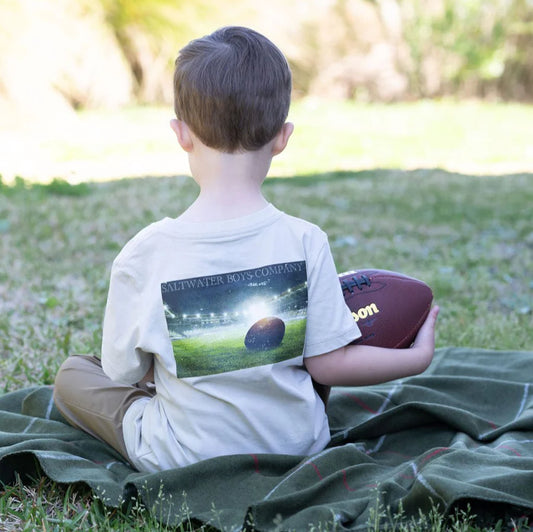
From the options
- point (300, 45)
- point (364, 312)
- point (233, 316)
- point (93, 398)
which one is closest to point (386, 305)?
point (364, 312)

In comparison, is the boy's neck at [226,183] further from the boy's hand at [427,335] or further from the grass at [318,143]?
the grass at [318,143]

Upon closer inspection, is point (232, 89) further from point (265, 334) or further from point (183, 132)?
point (265, 334)

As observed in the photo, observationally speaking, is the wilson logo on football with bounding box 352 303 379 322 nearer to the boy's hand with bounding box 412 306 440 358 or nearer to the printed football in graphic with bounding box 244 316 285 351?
the boy's hand with bounding box 412 306 440 358

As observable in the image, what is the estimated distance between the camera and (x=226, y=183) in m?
2.27

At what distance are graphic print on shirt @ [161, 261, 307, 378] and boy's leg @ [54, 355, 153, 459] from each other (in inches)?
16.4

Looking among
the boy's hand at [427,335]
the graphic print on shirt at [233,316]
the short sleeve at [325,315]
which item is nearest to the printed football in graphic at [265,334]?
the graphic print on shirt at [233,316]

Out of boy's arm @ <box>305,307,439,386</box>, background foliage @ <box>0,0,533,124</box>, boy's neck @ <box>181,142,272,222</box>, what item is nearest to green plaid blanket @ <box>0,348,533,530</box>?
boy's arm @ <box>305,307,439,386</box>

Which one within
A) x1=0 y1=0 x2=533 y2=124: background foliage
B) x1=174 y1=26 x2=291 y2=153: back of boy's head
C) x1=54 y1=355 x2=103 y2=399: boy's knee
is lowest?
x1=54 y1=355 x2=103 y2=399: boy's knee

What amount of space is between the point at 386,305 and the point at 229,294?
69 cm

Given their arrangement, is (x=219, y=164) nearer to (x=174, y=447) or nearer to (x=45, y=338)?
(x=174, y=447)

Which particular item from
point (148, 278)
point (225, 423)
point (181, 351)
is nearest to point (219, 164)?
point (148, 278)

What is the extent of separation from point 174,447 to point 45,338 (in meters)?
1.66

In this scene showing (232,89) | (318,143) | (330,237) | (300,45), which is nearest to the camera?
→ (232,89)

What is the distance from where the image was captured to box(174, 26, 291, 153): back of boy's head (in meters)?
2.18
